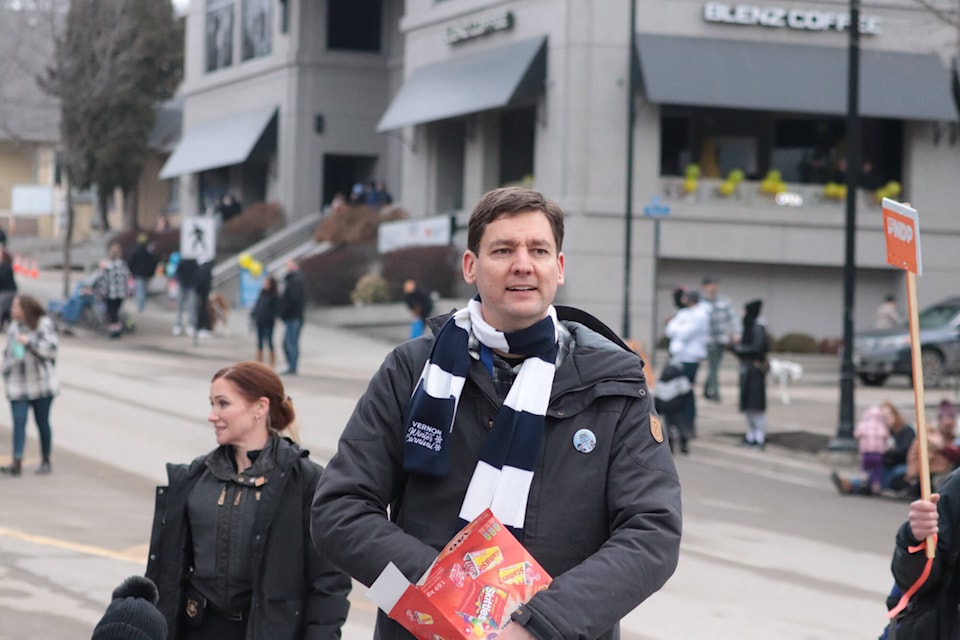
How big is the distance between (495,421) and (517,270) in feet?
1.14

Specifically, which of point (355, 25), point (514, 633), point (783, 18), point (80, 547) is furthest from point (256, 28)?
point (514, 633)

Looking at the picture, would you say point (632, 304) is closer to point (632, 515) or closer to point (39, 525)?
point (39, 525)

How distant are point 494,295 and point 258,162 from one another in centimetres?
4748

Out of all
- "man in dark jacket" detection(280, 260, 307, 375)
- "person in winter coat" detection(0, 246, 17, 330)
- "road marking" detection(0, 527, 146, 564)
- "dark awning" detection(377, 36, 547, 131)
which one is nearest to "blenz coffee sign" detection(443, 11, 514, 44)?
"dark awning" detection(377, 36, 547, 131)

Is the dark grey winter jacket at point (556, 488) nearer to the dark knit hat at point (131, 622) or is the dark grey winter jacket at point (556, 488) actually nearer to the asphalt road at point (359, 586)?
the dark knit hat at point (131, 622)

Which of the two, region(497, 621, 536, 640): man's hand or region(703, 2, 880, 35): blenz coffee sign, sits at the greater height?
region(703, 2, 880, 35): blenz coffee sign

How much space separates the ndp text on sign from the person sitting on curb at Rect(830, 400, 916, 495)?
10.8 meters

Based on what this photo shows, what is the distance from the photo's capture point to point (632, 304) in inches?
1314

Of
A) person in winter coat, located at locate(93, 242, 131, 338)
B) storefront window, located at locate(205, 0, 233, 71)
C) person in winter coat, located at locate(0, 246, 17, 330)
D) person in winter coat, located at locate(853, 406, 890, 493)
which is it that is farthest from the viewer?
storefront window, located at locate(205, 0, 233, 71)

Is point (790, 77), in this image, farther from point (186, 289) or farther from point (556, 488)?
point (556, 488)

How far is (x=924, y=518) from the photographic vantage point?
460cm

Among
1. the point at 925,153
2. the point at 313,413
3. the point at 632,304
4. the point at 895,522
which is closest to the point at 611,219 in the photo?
the point at 632,304

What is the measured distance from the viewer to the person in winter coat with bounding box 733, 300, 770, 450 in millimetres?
18328

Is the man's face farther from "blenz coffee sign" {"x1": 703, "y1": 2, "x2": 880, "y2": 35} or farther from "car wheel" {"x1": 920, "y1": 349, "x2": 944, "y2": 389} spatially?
"blenz coffee sign" {"x1": 703, "y1": 2, "x2": 880, "y2": 35}
